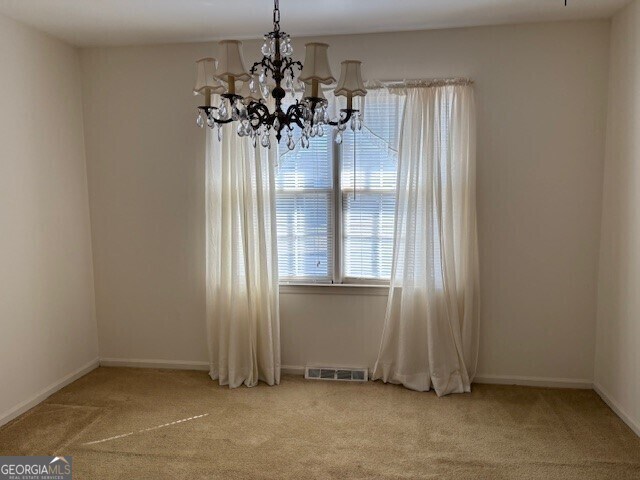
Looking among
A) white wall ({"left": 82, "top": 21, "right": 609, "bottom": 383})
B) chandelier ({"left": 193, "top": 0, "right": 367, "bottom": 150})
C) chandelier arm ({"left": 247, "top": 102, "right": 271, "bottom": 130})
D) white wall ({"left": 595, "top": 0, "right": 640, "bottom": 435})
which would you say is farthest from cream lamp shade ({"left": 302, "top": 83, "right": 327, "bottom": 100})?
white wall ({"left": 595, "top": 0, "right": 640, "bottom": 435})

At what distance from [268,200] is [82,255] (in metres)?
1.62

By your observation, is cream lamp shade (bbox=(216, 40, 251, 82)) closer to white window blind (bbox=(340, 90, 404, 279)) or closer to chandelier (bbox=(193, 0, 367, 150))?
chandelier (bbox=(193, 0, 367, 150))

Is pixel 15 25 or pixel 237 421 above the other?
pixel 15 25

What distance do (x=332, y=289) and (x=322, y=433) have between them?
1144mm

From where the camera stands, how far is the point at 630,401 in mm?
3004

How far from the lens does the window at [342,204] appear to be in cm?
361

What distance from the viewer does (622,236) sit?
3.12 meters

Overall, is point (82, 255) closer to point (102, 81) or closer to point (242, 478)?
point (102, 81)

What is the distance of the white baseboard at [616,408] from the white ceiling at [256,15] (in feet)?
8.45

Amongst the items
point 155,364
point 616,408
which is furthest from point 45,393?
point 616,408

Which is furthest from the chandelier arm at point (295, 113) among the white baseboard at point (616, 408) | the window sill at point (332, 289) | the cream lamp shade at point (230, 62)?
the white baseboard at point (616, 408)

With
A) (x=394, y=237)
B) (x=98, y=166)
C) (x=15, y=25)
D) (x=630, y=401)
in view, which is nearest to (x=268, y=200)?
(x=394, y=237)

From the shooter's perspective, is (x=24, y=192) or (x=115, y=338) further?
(x=115, y=338)

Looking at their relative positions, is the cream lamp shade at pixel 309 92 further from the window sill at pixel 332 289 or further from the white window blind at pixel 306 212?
the window sill at pixel 332 289
